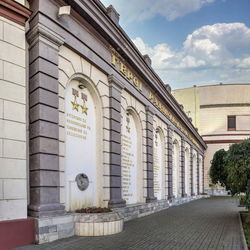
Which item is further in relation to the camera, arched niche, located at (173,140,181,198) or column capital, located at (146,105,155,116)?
arched niche, located at (173,140,181,198)

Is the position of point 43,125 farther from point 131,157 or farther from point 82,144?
point 131,157

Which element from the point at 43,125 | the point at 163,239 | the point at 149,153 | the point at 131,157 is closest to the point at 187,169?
the point at 149,153

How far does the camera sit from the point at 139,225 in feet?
41.1

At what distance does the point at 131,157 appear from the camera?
16594 millimetres

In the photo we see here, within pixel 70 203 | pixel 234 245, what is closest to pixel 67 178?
Result: pixel 70 203

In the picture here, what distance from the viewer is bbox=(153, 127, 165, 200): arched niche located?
21089 millimetres

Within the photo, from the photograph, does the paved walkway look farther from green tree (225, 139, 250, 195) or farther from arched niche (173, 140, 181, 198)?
arched niche (173, 140, 181, 198)

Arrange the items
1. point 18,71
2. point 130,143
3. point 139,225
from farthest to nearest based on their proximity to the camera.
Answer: point 130,143 < point 139,225 < point 18,71

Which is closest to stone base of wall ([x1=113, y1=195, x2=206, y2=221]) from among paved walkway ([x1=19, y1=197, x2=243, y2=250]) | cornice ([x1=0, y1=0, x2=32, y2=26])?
paved walkway ([x1=19, y1=197, x2=243, y2=250])

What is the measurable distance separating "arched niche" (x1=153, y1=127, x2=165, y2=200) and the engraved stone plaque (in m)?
9.61

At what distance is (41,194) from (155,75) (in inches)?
494

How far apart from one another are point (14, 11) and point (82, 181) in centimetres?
594

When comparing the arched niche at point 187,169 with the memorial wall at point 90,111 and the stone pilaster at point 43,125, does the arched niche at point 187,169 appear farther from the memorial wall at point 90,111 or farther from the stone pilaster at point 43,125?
the stone pilaster at point 43,125

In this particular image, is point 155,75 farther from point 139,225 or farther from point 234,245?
point 234,245
